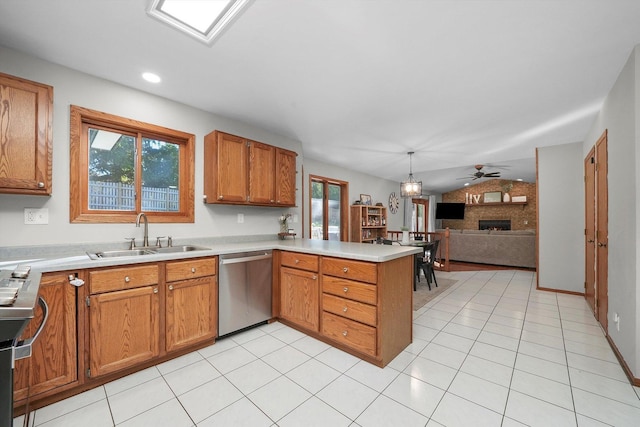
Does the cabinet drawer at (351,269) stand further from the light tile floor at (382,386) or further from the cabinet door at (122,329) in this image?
the cabinet door at (122,329)

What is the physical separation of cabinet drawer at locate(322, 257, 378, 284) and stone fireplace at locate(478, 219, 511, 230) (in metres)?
10.1

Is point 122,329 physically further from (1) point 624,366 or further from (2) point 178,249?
Answer: (1) point 624,366

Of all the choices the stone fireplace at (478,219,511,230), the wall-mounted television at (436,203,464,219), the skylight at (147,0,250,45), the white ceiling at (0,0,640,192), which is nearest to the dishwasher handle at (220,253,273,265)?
the white ceiling at (0,0,640,192)

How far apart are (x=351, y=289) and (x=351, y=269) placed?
0.17 meters

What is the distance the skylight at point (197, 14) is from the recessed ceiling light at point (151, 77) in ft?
2.54

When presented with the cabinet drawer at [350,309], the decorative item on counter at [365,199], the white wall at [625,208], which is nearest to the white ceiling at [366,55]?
the white wall at [625,208]

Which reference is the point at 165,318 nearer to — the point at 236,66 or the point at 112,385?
the point at 112,385

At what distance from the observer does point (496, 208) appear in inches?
408

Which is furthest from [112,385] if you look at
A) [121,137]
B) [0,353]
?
[121,137]

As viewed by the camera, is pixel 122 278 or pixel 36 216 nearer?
pixel 122 278

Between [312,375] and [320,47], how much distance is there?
7.98ft

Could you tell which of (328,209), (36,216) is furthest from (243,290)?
(328,209)

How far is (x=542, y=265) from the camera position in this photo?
4305 mm

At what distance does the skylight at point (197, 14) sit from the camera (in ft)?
4.97
